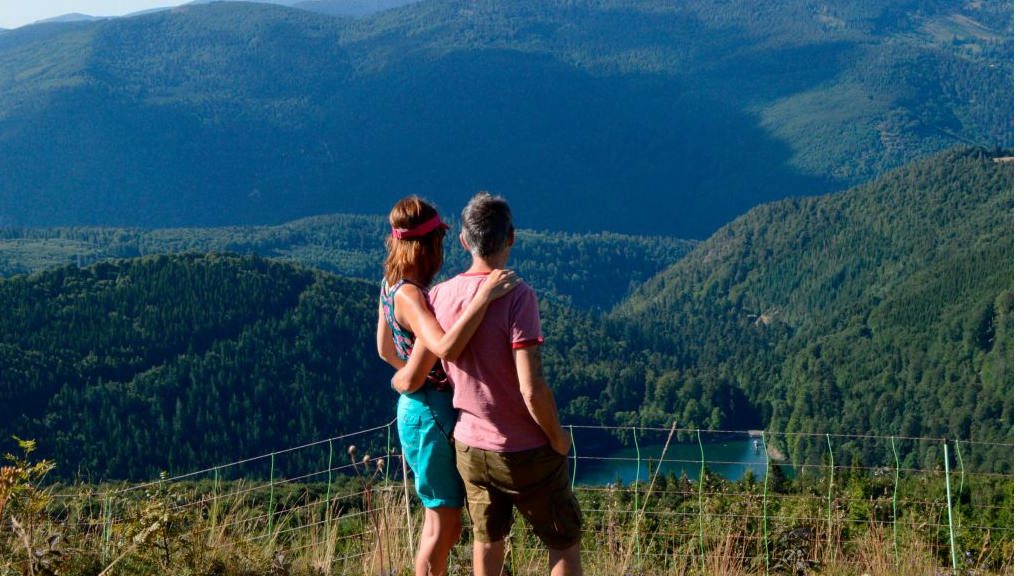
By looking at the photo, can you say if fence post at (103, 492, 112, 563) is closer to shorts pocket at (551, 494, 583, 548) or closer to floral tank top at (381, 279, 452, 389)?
floral tank top at (381, 279, 452, 389)

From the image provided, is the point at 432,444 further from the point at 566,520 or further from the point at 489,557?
the point at 566,520

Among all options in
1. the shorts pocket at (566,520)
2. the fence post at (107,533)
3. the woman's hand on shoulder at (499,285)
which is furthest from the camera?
the fence post at (107,533)

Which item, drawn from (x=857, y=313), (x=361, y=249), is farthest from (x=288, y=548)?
(x=361, y=249)

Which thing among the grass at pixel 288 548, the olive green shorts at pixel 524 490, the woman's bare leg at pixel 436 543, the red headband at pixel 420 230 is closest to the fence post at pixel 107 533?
the grass at pixel 288 548

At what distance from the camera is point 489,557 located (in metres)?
4.99

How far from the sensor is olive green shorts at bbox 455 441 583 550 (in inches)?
187

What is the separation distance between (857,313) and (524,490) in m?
98.6

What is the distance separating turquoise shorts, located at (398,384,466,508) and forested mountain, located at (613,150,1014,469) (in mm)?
49884

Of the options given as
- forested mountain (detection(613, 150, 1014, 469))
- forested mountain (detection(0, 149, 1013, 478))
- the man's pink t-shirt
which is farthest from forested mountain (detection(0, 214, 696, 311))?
the man's pink t-shirt

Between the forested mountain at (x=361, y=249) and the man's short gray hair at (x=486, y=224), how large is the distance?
12484cm

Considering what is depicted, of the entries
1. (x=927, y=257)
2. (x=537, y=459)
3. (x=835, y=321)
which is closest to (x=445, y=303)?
(x=537, y=459)

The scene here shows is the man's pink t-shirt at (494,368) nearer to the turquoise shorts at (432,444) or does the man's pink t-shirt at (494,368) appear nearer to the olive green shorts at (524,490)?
the olive green shorts at (524,490)

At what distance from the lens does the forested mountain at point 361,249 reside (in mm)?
134375

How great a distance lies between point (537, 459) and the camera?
4746 millimetres
